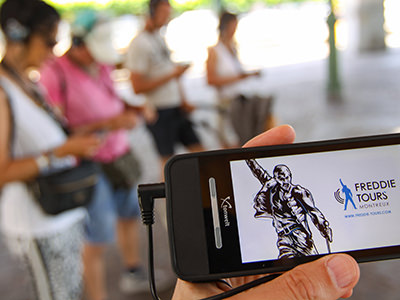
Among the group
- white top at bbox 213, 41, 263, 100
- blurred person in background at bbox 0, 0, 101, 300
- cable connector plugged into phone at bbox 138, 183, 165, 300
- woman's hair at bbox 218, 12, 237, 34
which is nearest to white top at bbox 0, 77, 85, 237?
blurred person in background at bbox 0, 0, 101, 300

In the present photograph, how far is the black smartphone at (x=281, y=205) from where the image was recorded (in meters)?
0.88

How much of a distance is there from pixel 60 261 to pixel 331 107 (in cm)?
478

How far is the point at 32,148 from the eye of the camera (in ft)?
4.97

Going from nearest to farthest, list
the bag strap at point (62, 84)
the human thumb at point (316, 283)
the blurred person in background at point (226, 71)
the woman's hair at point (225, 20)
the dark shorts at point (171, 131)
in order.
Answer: the human thumb at point (316, 283), the bag strap at point (62, 84), the dark shorts at point (171, 131), the blurred person in background at point (226, 71), the woman's hair at point (225, 20)

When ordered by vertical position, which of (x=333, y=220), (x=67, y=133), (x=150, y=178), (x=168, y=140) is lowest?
(x=150, y=178)

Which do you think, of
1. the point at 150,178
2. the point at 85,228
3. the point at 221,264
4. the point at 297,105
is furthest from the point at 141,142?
the point at 221,264

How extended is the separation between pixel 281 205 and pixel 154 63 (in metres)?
1.90

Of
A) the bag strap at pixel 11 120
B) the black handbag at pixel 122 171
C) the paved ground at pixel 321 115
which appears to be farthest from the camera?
the paved ground at pixel 321 115

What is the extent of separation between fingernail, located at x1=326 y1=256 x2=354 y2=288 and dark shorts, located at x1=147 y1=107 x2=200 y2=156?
1943 mm

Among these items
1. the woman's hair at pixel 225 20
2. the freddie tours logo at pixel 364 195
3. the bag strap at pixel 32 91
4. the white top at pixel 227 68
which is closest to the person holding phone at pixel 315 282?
the freddie tours logo at pixel 364 195

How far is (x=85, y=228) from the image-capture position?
197cm

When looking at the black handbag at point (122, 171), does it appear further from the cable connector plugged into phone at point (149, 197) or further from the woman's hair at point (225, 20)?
the woman's hair at point (225, 20)

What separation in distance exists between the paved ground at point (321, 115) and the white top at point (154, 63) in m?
0.69

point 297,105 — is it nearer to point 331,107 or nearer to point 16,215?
point 331,107
